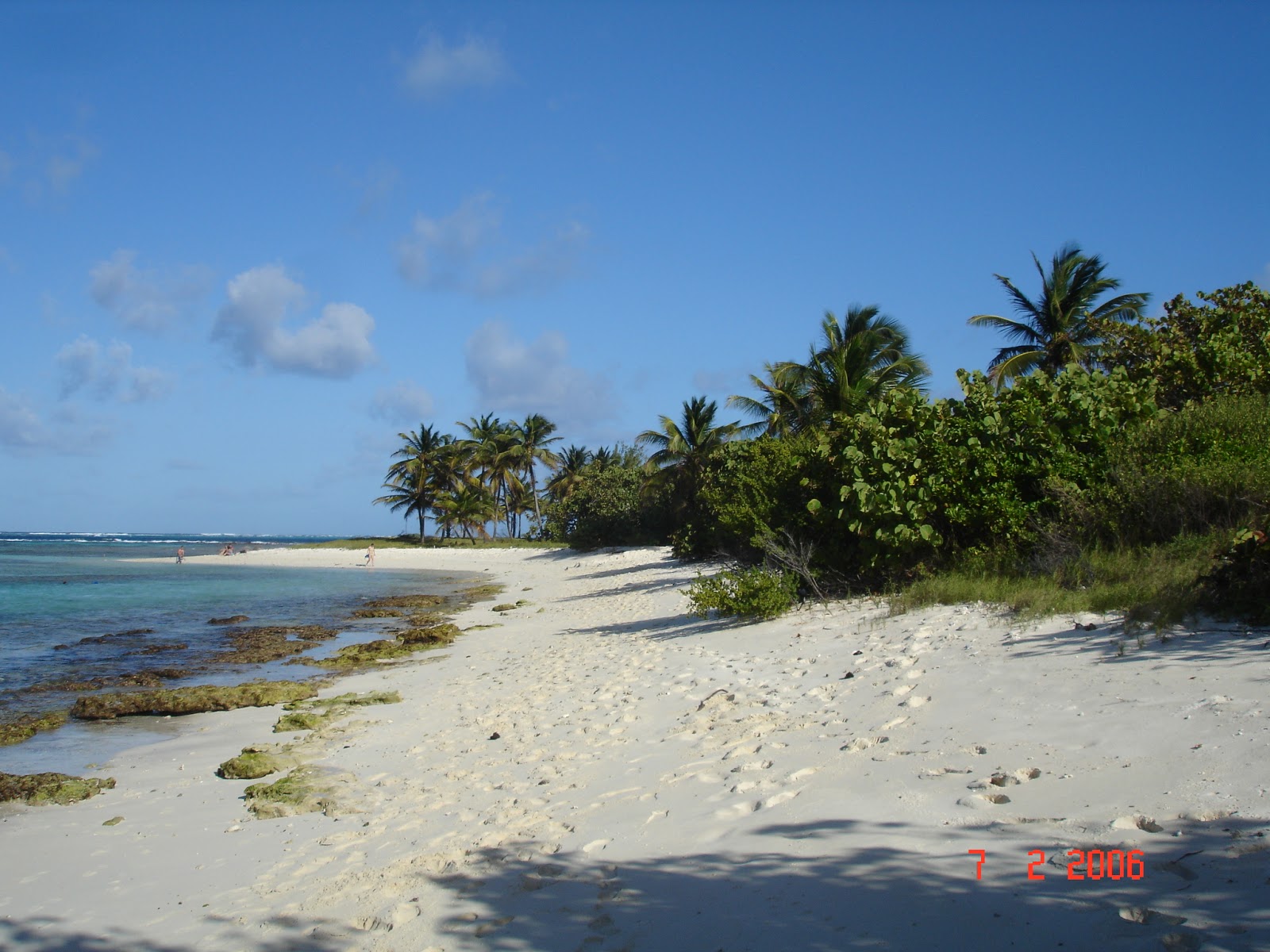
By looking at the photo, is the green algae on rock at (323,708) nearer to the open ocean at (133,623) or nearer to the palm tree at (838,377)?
the open ocean at (133,623)

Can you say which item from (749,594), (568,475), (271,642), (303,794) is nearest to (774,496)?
(749,594)

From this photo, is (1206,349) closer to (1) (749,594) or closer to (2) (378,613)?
(1) (749,594)

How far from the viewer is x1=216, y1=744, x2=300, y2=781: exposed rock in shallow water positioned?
7.14 metres

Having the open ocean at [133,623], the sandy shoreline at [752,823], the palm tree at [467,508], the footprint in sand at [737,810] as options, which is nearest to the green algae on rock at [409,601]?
the open ocean at [133,623]

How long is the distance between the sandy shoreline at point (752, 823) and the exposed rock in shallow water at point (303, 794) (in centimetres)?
11

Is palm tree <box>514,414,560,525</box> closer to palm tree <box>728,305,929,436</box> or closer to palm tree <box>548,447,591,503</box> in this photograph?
palm tree <box>548,447,591,503</box>

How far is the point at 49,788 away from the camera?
695 centimetres

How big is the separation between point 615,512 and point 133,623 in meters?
25.0

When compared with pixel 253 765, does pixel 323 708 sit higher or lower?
lower

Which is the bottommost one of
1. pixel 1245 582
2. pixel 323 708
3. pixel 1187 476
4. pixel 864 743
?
pixel 323 708

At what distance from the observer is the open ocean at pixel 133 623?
9578 millimetres

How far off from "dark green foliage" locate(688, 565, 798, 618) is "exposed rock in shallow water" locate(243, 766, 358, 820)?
6592 millimetres

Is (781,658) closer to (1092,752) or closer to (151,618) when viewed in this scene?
(1092,752)

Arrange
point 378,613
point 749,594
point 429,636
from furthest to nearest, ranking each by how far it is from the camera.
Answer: point 378,613 → point 429,636 → point 749,594
